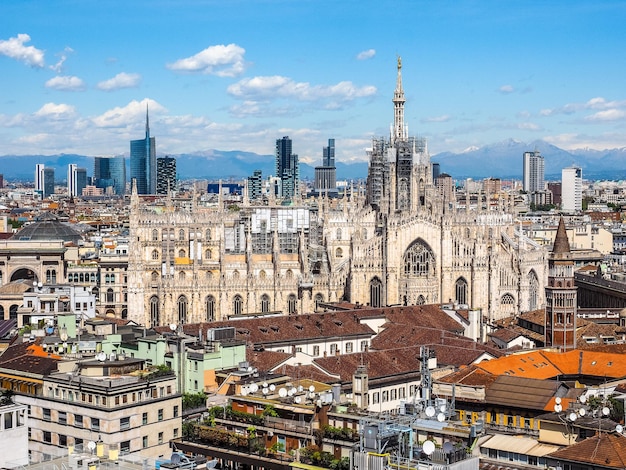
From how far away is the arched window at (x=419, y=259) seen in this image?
120312mm

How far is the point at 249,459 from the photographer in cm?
4962

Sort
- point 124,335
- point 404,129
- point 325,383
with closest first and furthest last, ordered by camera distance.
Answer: point 325,383, point 124,335, point 404,129

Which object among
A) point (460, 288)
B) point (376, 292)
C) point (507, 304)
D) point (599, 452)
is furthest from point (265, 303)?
point (599, 452)

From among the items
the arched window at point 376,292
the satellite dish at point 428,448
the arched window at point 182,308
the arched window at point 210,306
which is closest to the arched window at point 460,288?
the arched window at point 376,292

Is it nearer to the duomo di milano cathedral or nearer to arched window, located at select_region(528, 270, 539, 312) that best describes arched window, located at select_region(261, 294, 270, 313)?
the duomo di milano cathedral

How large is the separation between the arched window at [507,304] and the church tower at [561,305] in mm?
28345

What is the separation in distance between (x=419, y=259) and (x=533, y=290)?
13625 mm

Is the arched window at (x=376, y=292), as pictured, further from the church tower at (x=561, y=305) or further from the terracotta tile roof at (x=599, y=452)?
the terracotta tile roof at (x=599, y=452)

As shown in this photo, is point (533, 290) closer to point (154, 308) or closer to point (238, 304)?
point (238, 304)

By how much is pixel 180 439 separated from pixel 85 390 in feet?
17.1

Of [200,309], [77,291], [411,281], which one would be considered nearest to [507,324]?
[411,281]

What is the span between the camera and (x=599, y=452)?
46812 mm

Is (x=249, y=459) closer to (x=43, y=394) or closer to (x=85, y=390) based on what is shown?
(x=85, y=390)

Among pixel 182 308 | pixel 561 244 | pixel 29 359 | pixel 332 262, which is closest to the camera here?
pixel 29 359
